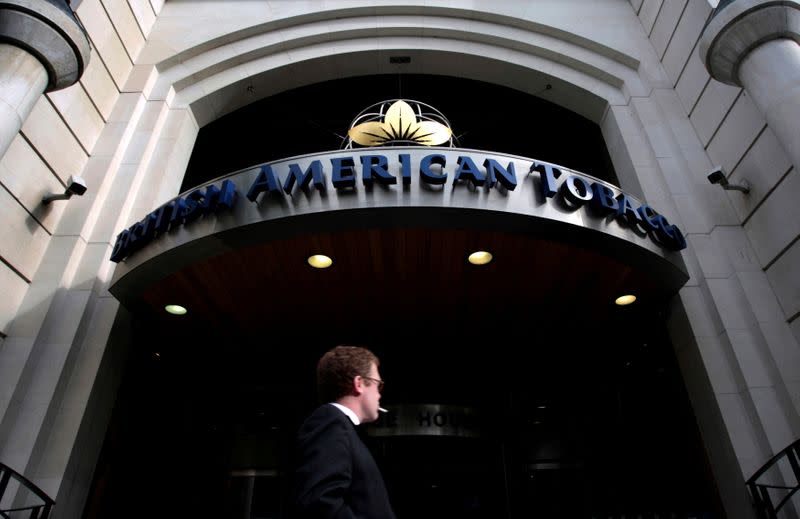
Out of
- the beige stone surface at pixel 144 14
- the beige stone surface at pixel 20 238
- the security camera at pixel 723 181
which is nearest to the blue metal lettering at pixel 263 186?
the beige stone surface at pixel 20 238

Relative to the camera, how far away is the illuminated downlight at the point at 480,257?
22.0ft

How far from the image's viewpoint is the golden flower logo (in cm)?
947

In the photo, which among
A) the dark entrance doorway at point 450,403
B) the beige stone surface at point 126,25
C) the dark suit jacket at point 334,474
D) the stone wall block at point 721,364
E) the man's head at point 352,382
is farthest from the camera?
the beige stone surface at point 126,25

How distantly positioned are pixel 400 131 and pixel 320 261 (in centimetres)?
370

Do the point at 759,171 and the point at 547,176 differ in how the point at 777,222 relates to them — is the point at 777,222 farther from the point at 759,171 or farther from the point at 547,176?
the point at 547,176

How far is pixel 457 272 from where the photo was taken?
7098mm

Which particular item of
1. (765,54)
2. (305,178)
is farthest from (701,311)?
(305,178)

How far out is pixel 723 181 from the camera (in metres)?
8.14

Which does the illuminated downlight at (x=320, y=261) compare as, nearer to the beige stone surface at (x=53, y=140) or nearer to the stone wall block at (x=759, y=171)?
the beige stone surface at (x=53, y=140)

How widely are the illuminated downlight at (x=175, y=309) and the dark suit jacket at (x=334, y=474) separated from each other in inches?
225

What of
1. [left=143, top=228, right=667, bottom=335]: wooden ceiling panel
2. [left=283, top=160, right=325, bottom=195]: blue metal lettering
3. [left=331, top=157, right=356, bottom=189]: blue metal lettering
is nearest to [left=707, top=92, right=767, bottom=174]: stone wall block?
[left=143, top=228, right=667, bottom=335]: wooden ceiling panel

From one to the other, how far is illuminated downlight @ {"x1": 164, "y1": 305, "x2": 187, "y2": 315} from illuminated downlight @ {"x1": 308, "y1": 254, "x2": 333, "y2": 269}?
229 centimetres

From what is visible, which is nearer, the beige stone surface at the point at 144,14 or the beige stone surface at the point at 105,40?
the beige stone surface at the point at 105,40

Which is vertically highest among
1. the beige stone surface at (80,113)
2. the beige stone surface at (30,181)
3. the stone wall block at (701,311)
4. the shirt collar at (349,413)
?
the beige stone surface at (80,113)
